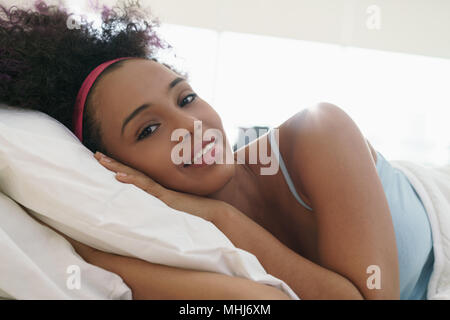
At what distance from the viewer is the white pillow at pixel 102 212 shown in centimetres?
61

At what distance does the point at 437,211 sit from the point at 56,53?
110 cm

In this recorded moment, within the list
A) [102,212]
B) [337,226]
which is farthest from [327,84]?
[102,212]

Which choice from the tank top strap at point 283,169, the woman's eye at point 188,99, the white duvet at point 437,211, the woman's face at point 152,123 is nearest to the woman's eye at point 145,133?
the woman's face at point 152,123

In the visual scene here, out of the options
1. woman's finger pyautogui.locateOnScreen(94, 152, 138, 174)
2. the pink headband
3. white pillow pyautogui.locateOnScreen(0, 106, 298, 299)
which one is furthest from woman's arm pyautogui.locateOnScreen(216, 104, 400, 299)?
the pink headband

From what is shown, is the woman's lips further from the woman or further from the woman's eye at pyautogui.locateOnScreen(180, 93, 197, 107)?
the woman's eye at pyautogui.locateOnScreen(180, 93, 197, 107)

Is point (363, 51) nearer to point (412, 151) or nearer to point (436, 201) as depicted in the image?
point (412, 151)

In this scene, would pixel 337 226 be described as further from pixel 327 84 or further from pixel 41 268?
pixel 327 84

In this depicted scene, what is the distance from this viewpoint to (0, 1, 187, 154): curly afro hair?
0.93 metres

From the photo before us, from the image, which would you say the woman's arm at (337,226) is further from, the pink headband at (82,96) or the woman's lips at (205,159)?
the pink headband at (82,96)

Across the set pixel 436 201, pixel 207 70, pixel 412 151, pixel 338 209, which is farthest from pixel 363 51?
pixel 338 209

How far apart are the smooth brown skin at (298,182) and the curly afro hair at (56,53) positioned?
0.11 metres
